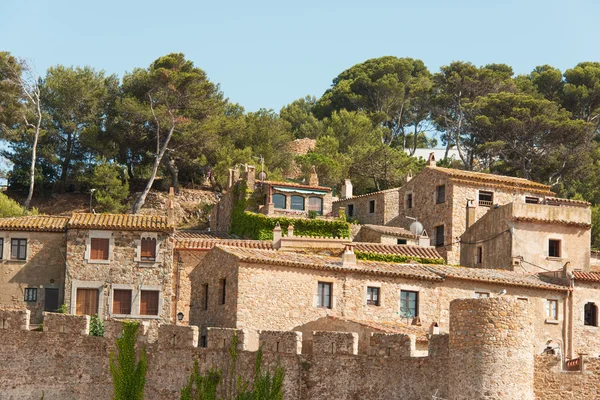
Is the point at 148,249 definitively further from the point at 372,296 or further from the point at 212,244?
the point at 372,296

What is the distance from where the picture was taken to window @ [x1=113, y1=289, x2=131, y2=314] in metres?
50.6

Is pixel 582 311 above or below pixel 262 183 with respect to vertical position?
below

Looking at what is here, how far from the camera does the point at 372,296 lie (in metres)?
47.0

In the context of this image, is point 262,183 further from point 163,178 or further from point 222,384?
point 222,384

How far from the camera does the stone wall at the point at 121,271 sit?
167 ft

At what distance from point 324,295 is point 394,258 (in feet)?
26.5

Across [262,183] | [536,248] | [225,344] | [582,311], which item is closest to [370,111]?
[262,183]

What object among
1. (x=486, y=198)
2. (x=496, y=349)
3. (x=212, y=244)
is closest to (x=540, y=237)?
(x=486, y=198)

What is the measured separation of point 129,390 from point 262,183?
81.1 ft

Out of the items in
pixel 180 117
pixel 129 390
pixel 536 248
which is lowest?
pixel 129 390

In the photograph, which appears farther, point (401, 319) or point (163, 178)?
point (163, 178)

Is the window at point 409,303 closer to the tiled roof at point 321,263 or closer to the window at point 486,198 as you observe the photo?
the tiled roof at point 321,263

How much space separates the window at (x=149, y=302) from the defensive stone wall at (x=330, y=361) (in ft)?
29.7

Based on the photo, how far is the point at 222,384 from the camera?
39125 mm
